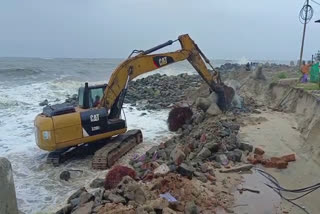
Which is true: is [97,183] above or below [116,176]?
below

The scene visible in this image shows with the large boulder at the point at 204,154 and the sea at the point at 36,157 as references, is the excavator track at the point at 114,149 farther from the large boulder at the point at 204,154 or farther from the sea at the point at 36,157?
the large boulder at the point at 204,154

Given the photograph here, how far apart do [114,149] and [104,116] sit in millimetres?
1054

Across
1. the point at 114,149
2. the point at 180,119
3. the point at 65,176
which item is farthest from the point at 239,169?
the point at 180,119

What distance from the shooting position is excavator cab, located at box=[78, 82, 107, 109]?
1120 cm

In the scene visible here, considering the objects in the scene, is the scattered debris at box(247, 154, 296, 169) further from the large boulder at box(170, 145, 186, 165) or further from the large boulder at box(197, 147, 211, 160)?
the large boulder at box(170, 145, 186, 165)

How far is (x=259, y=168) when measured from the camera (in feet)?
27.3

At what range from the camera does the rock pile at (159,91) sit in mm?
21250

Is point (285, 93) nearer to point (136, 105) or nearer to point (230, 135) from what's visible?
point (230, 135)

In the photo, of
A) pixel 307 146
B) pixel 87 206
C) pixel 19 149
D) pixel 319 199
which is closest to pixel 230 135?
pixel 307 146

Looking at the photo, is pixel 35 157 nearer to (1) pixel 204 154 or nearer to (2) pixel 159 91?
(1) pixel 204 154

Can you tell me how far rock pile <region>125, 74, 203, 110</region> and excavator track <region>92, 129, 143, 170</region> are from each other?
7726 mm

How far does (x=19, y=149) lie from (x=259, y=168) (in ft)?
26.5

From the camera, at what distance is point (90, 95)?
1133cm

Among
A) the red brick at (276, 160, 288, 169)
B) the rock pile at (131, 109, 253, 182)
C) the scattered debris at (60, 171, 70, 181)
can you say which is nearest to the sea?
the scattered debris at (60, 171, 70, 181)
